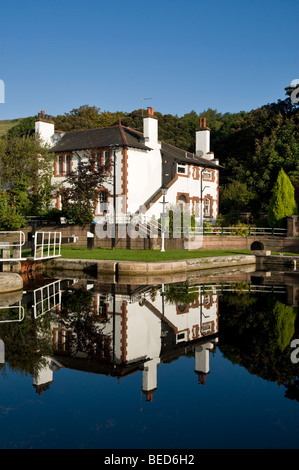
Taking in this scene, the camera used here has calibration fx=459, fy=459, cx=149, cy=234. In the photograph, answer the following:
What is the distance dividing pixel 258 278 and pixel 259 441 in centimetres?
1668

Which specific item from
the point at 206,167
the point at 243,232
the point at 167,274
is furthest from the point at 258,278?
the point at 206,167

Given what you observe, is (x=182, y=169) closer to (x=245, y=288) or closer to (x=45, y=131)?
(x=45, y=131)

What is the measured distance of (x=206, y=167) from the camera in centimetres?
4212

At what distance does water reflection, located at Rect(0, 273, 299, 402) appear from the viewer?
7.89 metres

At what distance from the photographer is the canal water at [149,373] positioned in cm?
548

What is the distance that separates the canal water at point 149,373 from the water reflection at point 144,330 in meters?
0.03

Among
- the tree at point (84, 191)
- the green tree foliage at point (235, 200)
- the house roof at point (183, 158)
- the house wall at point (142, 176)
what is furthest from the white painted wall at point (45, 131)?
the green tree foliage at point (235, 200)

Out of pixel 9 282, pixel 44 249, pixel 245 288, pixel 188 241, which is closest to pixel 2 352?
pixel 9 282

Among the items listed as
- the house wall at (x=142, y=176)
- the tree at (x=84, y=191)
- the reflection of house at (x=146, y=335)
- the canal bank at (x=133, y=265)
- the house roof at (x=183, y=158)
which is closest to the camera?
the reflection of house at (x=146, y=335)

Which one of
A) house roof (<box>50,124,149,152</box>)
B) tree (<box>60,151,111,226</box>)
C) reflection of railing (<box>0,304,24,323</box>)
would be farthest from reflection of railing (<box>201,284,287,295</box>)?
house roof (<box>50,124,149,152</box>)

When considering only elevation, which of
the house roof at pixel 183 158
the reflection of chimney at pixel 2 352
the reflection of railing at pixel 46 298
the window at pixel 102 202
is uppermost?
the house roof at pixel 183 158

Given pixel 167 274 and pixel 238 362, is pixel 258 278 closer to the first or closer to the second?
pixel 167 274

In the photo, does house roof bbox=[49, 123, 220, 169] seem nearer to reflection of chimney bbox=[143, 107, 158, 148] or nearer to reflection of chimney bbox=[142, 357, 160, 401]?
reflection of chimney bbox=[143, 107, 158, 148]

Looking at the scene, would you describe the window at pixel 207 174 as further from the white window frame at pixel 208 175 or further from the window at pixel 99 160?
the window at pixel 99 160
